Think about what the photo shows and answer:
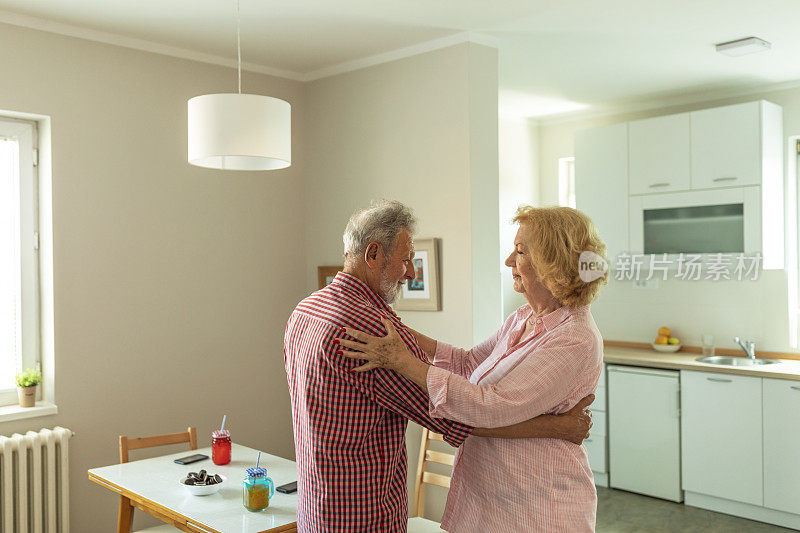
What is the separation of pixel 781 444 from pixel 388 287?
347cm

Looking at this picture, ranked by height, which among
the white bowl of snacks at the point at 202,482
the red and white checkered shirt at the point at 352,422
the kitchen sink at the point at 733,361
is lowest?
the white bowl of snacks at the point at 202,482

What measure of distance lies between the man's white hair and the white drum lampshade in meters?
0.81

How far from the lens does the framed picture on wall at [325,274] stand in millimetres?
4422

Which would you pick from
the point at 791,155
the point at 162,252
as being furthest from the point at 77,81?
the point at 791,155

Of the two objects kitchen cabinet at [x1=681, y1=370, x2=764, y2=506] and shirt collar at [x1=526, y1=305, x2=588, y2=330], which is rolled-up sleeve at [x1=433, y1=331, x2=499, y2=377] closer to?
shirt collar at [x1=526, y1=305, x2=588, y2=330]

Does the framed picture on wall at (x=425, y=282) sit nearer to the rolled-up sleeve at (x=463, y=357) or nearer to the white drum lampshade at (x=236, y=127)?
the white drum lampshade at (x=236, y=127)

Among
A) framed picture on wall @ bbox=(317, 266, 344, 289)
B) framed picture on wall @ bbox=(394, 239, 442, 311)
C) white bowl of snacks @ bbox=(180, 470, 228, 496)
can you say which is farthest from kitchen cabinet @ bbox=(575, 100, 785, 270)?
white bowl of snacks @ bbox=(180, 470, 228, 496)

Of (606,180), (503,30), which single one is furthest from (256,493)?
(606,180)

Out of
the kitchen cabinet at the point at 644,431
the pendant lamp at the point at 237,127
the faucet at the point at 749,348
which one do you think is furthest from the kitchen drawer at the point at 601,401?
the pendant lamp at the point at 237,127

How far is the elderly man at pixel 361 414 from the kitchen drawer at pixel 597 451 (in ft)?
11.7

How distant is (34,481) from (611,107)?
459 cm

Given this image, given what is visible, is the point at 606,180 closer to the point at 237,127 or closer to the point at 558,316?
the point at 237,127

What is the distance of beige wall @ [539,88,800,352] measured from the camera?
4.85m

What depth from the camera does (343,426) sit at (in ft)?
5.54
